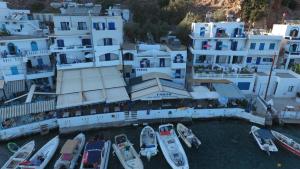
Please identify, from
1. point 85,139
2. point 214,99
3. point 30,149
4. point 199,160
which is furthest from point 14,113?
point 214,99

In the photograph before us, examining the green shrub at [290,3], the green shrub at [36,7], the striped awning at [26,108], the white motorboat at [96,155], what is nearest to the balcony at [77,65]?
the striped awning at [26,108]

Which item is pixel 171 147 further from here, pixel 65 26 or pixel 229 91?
pixel 65 26

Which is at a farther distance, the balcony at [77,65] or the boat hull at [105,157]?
the balcony at [77,65]

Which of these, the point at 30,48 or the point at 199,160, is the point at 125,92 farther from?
the point at 30,48

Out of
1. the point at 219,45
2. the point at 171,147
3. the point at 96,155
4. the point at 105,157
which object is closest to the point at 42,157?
the point at 96,155

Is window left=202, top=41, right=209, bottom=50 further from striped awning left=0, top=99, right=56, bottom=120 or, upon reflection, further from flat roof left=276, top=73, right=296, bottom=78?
striped awning left=0, top=99, right=56, bottom=120

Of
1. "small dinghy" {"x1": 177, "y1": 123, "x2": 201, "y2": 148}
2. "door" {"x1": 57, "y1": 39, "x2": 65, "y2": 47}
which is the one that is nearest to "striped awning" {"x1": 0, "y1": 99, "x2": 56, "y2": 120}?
"door" {"x1": 57, "y1": 39, "x2": 65, "y2": 47}

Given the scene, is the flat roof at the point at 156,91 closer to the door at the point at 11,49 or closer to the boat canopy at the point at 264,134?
the boat canopy at the point at 264,134
